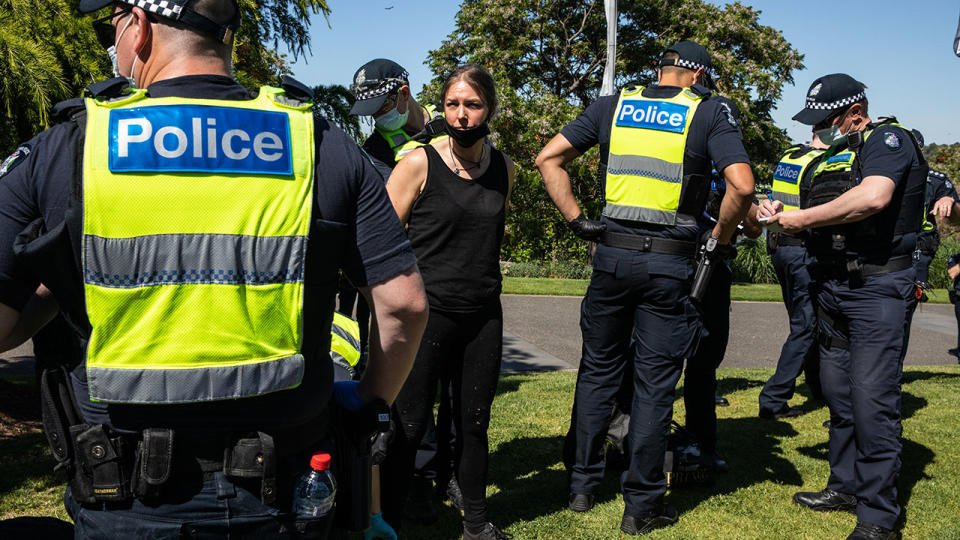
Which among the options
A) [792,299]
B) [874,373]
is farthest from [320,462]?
[792,299]

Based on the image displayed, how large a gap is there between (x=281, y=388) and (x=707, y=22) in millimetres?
24112

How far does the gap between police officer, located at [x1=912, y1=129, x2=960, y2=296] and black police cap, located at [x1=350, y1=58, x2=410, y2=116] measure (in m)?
4.31

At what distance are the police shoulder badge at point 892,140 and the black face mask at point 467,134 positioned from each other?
218 centimetres

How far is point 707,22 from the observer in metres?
23.0

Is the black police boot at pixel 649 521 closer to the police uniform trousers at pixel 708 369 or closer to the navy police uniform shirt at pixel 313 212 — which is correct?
the police uniform trousers at pixel 708 369

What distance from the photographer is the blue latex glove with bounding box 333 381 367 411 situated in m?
1.97

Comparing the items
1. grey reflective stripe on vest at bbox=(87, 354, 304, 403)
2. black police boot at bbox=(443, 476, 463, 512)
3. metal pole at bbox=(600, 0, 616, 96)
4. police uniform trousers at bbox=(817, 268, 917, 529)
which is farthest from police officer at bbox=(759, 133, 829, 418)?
metal pole at bbox=(600, 0, 616, 96)

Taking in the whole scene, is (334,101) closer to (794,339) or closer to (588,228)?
(588,228)

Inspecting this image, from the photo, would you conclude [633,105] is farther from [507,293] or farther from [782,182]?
[507,293]

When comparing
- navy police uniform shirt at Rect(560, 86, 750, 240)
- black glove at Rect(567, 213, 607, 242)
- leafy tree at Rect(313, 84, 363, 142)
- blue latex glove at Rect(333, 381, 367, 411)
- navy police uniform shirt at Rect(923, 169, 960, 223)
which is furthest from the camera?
leafy tree at Rect(313, 84, 363, 142)

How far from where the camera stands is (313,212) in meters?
1.70

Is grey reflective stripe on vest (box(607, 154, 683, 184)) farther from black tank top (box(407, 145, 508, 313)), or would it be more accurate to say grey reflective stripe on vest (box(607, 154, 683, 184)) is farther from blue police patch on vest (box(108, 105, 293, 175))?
blue police patch on vest (box(108, 105, 293, 175))

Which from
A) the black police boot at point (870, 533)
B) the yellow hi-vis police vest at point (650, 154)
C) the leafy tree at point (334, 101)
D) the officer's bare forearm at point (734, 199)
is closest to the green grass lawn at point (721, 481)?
the black police boot at point (870, 533)

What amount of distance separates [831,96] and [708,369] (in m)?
1.79
